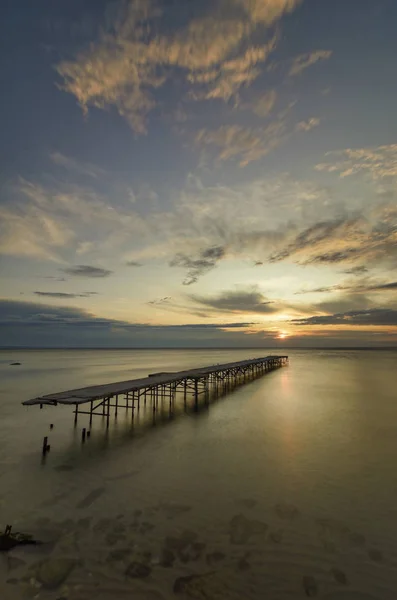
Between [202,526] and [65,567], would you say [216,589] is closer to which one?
[202,526]

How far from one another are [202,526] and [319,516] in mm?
4362

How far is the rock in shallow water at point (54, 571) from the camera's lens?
7859 millimetres

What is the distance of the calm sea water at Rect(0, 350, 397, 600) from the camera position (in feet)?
26.3

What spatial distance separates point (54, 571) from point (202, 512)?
16.8 feet

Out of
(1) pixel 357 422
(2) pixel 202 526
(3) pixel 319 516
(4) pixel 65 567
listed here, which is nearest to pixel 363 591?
(3) pixel 319 516

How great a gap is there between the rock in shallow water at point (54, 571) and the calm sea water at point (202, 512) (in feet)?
0.09

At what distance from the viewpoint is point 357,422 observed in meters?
26.1

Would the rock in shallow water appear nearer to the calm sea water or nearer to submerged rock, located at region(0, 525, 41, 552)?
the calm sea water

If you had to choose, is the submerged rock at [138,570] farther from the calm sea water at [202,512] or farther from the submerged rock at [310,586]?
the submerged rock at [310,586]

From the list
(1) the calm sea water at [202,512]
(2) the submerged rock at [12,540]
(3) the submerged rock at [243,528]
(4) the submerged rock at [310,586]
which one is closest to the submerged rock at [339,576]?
(1) the calm sea water at [202,512]

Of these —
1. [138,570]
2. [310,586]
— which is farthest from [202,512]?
[310,586]

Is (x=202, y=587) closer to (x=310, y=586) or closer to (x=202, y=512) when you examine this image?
(x=310, y=586)

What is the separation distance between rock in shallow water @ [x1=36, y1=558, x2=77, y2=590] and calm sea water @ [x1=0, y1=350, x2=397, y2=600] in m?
0.03

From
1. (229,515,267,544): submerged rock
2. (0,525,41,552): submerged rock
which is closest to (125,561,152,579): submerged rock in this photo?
(229,515,267,544): submerged rock
